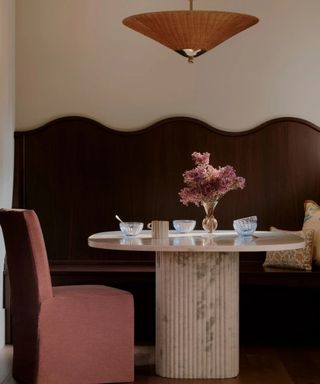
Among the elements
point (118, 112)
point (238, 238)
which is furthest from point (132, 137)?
point (238, 238)

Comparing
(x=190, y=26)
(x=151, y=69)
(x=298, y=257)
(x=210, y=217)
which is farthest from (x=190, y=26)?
(x=298, y=257)

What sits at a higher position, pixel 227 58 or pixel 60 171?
pixel 227 58

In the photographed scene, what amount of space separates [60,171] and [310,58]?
189 centimetres

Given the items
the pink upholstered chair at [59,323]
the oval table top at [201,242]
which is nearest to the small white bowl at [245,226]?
the oval table top at [201,242]

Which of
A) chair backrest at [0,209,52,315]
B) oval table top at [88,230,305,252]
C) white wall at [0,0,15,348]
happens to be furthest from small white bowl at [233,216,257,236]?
white wall at [0,0,15,348]

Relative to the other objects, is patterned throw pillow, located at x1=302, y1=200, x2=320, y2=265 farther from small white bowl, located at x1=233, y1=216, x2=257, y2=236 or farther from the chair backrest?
the chair backrest

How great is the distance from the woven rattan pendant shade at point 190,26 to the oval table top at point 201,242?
100 centimetres

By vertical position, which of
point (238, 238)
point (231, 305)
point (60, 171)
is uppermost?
point (60, 171)

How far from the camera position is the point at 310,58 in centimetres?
586

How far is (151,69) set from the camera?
588 centimetres

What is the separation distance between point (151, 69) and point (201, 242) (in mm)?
2036

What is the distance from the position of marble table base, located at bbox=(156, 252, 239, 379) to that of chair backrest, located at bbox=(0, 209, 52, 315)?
624 mm

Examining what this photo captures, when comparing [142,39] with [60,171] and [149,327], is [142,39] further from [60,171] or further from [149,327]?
[149,327]

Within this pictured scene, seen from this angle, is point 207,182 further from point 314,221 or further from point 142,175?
point 142,175
